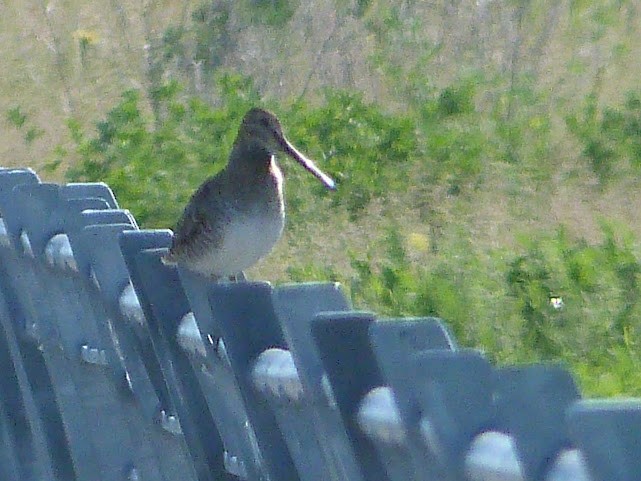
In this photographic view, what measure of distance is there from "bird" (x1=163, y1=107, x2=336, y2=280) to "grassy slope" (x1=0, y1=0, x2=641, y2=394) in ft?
3.53

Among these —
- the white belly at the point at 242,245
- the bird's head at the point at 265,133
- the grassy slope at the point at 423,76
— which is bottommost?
the grassy slope at the point at 423,76

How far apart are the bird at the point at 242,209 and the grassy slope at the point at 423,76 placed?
3.53 feet

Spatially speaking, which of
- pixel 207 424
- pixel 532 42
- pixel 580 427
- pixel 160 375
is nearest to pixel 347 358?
pixel 580 427

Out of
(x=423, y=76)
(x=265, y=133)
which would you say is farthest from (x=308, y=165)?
(x=423, y=76)

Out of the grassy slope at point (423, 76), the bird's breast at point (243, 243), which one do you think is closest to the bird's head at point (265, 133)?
the bird's breast at point (243, 243)

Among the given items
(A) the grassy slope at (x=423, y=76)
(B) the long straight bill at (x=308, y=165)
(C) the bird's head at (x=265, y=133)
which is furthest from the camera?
(A) the grassy slope at (x=423, y=76)

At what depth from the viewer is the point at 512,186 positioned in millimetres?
8500

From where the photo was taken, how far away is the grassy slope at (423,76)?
21.3ft

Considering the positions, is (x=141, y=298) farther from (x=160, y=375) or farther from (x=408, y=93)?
(x=408, y=93)

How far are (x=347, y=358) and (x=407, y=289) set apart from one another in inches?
162

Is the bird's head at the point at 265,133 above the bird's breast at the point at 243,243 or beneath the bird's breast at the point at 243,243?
above

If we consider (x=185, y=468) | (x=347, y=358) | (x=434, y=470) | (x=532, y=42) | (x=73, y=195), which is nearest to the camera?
(x=434, y=470)

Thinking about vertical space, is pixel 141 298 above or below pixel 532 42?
above

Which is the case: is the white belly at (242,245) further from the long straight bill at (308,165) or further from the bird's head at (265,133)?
the bird's head at (265,133)
